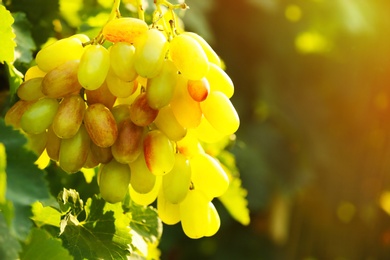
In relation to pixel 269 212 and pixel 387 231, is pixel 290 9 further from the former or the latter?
pixel 387 231

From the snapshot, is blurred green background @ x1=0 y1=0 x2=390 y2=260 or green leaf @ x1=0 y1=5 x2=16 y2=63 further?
blurred green background @ x1=0 y1=0 x2=390 y2=260

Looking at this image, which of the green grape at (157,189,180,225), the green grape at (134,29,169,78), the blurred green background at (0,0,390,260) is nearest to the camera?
the green grape at (134,29,169,78)

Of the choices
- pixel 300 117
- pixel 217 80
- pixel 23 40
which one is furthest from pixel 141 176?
pixel 300 117

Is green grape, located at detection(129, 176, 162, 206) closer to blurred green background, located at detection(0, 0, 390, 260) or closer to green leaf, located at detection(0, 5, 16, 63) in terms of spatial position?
green leaf, located at detection(0, 5, 16, 63)

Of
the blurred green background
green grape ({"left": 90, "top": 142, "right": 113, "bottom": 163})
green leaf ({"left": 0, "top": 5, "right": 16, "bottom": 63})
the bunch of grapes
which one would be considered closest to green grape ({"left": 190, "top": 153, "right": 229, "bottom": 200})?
the bunch of grapes

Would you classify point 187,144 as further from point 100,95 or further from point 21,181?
point 21,181

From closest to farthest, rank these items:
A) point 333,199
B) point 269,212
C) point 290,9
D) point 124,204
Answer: point 124,204 → point 290,9 → point 269,212 → point 333,199

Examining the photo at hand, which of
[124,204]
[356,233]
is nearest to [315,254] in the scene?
[356,233]
